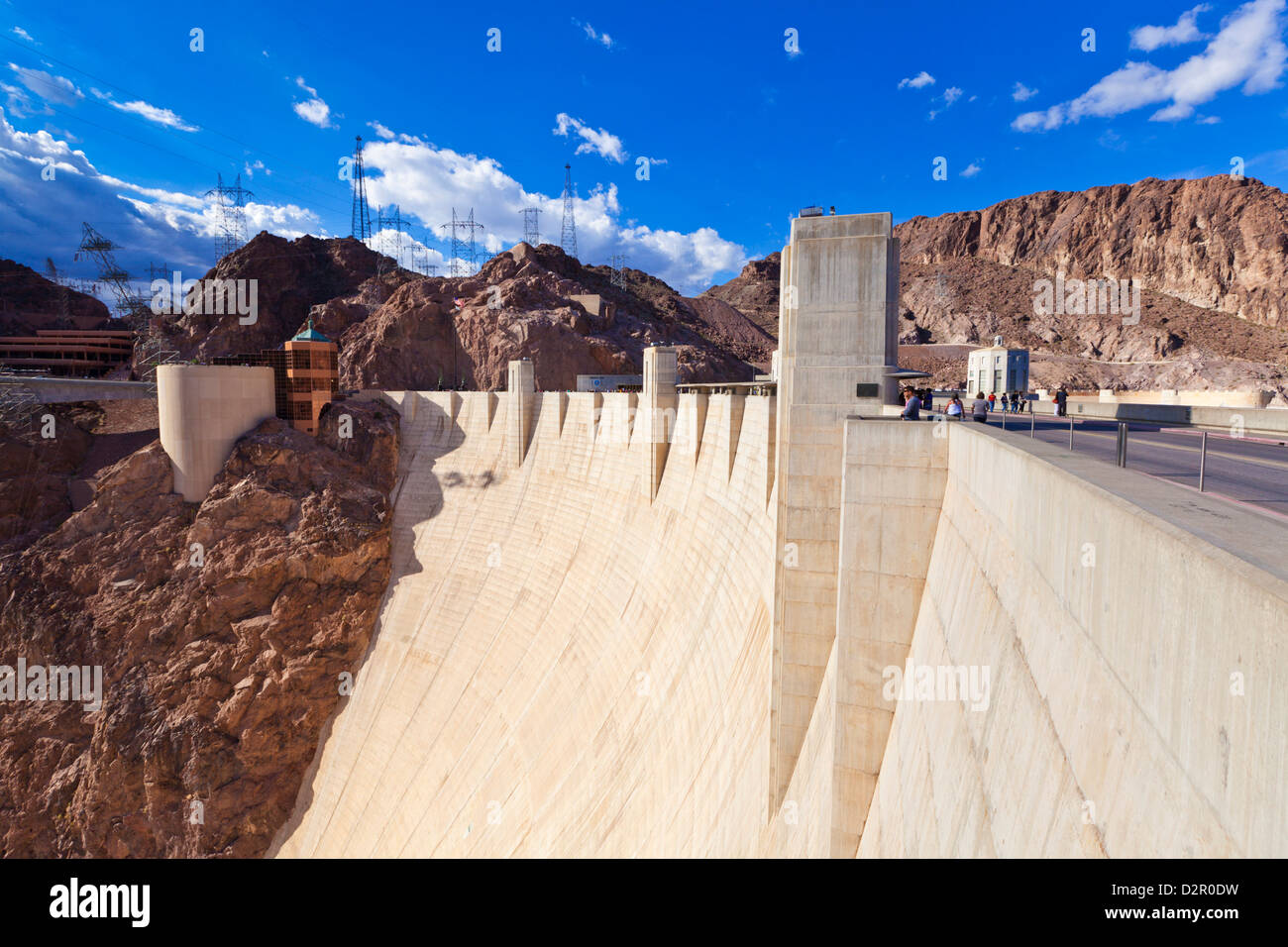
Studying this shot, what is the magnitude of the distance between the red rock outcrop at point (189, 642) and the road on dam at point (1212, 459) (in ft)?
97.1

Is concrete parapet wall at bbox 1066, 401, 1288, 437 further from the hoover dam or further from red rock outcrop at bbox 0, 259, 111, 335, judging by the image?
red rock outcrop at bbox 0, 259, 111, 335

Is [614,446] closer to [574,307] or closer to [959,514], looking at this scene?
[959,514]

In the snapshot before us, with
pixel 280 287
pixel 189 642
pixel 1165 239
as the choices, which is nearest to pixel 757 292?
pixel 1165 239

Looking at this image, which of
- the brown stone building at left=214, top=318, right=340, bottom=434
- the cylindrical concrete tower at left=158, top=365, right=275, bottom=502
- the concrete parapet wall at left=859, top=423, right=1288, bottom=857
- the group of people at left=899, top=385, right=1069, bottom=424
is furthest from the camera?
the brown stone building at left=214, top=318, right=340, bottom=434

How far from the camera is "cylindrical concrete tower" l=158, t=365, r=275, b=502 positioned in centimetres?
3014

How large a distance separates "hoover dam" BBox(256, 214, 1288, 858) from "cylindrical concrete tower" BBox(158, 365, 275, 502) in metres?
10.7

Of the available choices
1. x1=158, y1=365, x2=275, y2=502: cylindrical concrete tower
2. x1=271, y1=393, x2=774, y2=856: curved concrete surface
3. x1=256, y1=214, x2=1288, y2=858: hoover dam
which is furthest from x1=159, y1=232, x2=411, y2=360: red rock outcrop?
x1=256, y1=214, x2=1288, y2=858: hoover dam

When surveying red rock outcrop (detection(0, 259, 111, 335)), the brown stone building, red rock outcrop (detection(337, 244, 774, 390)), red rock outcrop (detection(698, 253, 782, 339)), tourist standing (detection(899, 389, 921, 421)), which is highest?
red rock outcrop (detection(698, 253, 782, 339))

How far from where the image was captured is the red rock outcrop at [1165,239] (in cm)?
9594

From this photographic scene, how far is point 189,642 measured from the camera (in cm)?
2872

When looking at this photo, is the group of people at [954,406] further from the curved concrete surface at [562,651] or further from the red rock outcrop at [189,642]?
the red rock outcrop at [189,642]

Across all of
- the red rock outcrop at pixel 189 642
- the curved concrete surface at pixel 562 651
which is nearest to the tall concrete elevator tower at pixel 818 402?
the curved concrete surface at pixel 562 651

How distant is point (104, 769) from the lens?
26656 mm
